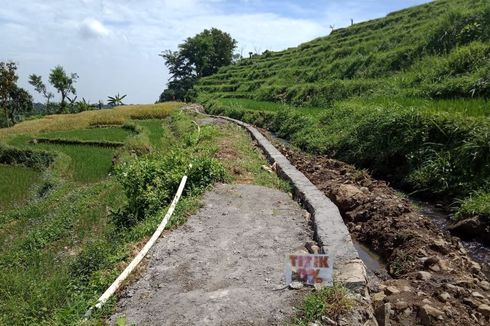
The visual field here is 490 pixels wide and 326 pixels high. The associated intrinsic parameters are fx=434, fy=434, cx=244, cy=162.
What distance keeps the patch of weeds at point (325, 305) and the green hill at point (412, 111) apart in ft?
9.07

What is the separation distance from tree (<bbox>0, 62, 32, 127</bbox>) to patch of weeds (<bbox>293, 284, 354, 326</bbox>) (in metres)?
44.0

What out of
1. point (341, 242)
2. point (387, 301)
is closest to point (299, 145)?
point (341, 242)

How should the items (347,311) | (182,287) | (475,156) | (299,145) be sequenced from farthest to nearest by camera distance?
1. (299,145)
2. (475,156)
3. (182,287)
4. (347,311)

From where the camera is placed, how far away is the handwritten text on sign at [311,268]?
3281 mm

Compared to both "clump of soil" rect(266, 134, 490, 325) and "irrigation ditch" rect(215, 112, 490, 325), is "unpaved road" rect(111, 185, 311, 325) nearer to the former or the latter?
"irrigation ditch" rect(215, 112, 490, 325)

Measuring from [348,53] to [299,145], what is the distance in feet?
38.4

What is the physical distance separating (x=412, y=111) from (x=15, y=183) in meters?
11.7

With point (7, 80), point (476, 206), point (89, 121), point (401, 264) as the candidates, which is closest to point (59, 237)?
point (401, 264)

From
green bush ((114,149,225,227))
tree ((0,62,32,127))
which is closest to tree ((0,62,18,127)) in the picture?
tree ((0,62,32,127))

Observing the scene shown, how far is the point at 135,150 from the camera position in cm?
1459

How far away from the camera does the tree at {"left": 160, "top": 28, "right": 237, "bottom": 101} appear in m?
56.0

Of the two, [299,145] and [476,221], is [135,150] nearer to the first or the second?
[299,145]

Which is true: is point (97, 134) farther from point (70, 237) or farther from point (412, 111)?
point (412, 111)

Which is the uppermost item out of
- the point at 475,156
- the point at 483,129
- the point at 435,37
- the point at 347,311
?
the point at 435,37
